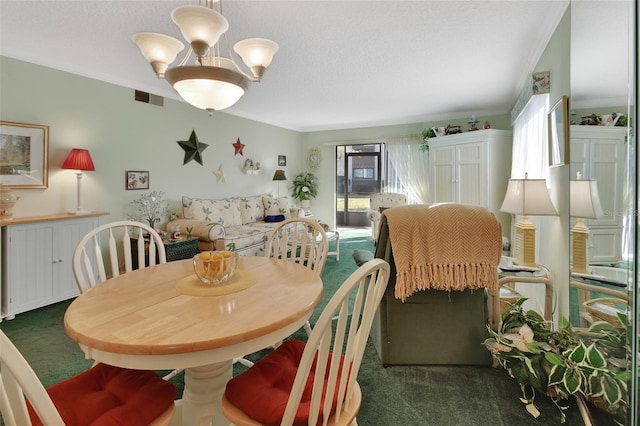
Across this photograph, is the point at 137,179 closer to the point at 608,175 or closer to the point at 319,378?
the point at 319,378

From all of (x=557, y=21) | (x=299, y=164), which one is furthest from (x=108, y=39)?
(x=299, y=164)

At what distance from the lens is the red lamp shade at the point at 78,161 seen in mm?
3059

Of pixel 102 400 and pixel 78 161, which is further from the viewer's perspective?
pixel 78 161

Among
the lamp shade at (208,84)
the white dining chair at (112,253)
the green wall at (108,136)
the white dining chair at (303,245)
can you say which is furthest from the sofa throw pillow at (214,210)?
the lamp shade at (208,84)

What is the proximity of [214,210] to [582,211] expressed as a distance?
408cm

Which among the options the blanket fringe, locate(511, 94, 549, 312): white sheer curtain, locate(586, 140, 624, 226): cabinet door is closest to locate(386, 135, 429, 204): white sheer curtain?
locate(511, 94, 549, 312): white sheer curtain

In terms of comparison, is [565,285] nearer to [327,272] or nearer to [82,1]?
[327,272]

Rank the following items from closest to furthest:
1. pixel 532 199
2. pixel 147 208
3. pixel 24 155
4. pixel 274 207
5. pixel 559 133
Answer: pixel 559 133
pixel 532 199
pixel 24 155
pixel 147 208
pixel 274 207

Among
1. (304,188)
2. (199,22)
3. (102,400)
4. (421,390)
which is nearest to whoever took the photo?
(102,400)

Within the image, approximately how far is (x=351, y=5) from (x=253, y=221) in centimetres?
371

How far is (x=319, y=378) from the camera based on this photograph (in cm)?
82

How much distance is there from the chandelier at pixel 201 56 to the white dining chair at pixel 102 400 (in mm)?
1314

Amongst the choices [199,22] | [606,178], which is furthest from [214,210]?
[606,178]

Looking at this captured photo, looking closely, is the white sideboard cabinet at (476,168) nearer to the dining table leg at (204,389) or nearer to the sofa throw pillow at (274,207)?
the sofa throw pillow at (274,207)
